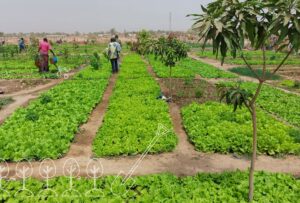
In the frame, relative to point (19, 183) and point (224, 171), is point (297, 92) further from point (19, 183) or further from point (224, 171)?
point (19, 183)

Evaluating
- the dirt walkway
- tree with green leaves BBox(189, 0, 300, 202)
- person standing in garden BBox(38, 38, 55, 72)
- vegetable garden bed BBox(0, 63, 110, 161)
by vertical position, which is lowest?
the dirt walkway

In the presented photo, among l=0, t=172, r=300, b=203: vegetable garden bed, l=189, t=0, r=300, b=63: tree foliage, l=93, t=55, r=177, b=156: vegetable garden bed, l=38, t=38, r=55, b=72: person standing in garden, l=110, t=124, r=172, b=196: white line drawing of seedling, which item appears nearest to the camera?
l=189, t=0, r=300, b=63: tree foliage

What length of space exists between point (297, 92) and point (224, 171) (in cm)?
1056

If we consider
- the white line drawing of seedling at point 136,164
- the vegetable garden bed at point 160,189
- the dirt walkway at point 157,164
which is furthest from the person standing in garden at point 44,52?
the vegetable garden bed at point 160,189

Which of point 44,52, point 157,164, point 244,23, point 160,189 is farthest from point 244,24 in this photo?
point 44,52

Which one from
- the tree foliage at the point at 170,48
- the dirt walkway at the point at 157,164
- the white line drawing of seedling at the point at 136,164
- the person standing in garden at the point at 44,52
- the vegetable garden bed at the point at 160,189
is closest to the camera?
the vegetable garden bed at the point at 160,189

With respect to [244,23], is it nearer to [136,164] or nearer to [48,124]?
[136,164]

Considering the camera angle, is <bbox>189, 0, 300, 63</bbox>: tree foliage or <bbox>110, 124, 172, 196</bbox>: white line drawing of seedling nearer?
<bbox>189, 0, 300, 63</bbox>: tree foliage

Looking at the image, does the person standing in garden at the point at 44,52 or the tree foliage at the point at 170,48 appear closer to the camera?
the tree foliage at the point at 170,48

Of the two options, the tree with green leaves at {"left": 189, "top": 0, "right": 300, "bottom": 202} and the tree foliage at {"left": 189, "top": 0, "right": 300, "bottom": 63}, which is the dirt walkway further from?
the tree foliage at {"left": 189, "top": 0, "right": 300, "bottom": 63}

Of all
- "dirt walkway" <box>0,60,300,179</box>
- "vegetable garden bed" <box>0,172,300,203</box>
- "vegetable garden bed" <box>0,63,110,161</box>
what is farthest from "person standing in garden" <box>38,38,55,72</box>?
"vegetable garden bed" <box>0,172,300,203</box>

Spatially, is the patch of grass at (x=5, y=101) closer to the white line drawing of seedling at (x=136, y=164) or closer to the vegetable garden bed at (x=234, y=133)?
the white line drawing of seedling at (x=136, y=164)

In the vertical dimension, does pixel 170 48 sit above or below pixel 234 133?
above

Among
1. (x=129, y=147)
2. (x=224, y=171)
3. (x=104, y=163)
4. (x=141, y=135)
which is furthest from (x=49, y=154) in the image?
(x=224, y=171)
